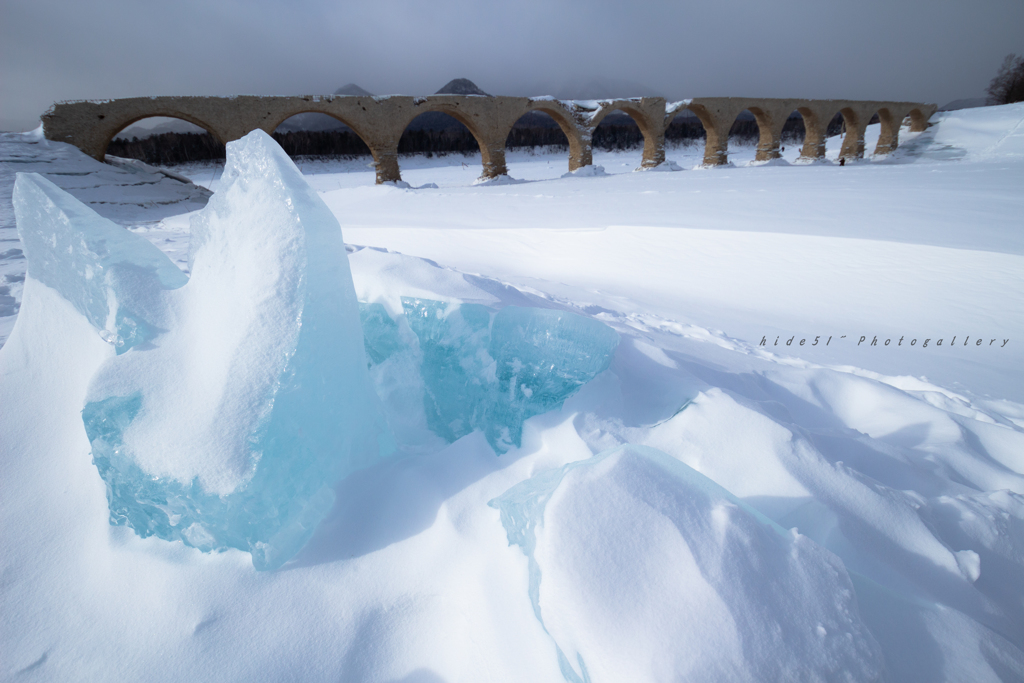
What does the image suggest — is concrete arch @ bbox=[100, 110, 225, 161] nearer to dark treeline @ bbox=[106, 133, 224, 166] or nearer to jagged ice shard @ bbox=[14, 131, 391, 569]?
jagged ice shard @ bbox=[14, 131, 391, 569]

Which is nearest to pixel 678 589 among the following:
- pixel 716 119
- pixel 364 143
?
pixel 716 119

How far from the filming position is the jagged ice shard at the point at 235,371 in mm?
1201

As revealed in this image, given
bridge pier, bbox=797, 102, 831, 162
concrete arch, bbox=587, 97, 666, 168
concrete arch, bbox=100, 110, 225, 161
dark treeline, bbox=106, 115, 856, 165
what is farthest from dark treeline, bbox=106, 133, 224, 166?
bridge pier, bbox=797, 102, 831, 162

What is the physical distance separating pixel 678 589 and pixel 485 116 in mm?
15235

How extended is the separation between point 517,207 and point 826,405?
5527mm

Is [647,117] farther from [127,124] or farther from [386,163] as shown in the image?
[127,124]

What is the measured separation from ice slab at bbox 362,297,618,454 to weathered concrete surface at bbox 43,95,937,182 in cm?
1173

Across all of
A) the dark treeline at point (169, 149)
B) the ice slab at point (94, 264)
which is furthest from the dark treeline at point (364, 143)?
the ice slab at point (94, 264)

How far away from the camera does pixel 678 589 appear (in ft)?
2.82

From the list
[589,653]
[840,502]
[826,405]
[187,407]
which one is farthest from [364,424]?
[826,405]

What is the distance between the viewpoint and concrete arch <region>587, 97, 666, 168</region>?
1570cm

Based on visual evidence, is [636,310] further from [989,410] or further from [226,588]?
[226,588]

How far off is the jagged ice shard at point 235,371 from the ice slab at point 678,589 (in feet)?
2.29

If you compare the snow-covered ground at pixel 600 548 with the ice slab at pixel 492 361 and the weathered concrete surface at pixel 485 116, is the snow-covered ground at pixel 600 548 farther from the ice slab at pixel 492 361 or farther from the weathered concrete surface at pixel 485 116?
the weathered concrete surface at pixel 485 116
